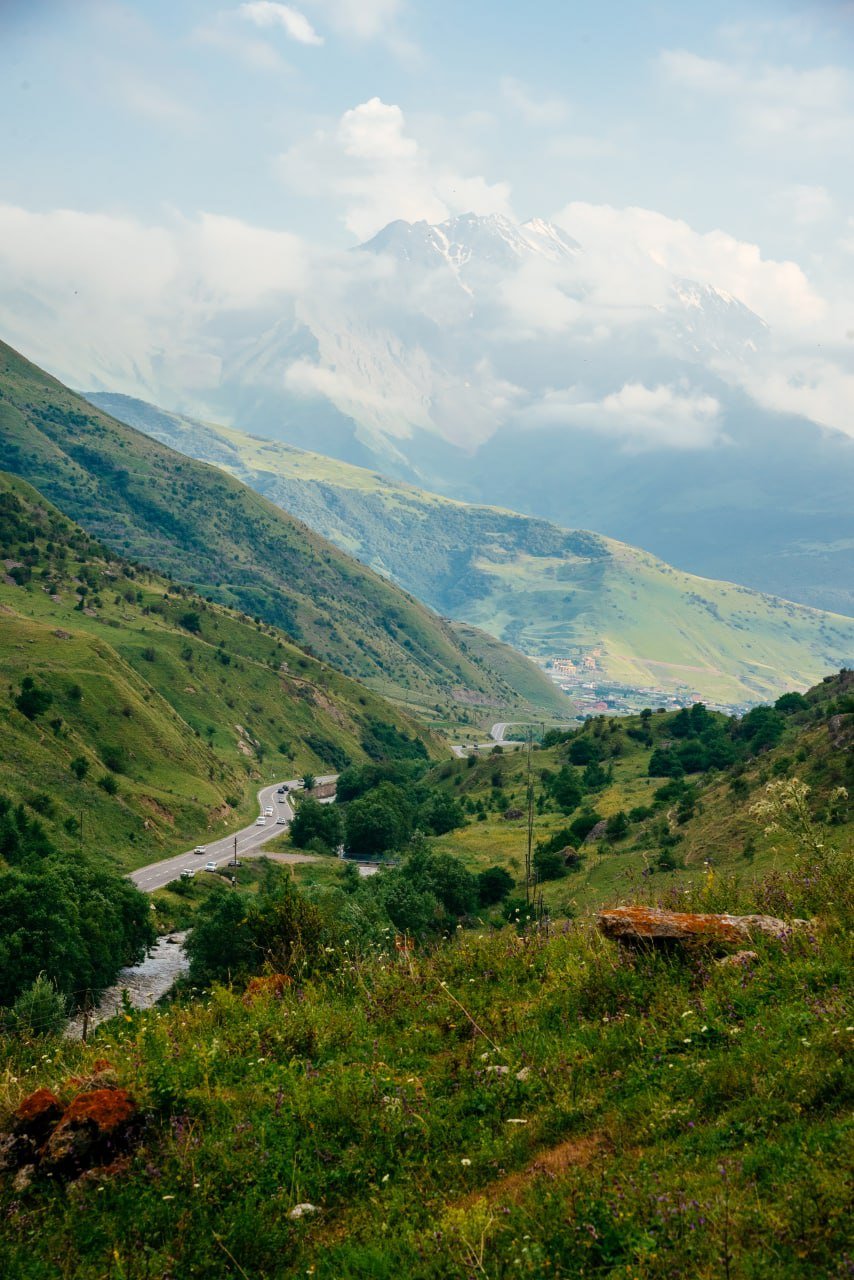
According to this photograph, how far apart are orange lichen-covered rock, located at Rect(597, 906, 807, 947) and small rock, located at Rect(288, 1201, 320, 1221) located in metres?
6.10

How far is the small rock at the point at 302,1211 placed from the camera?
9375 mm

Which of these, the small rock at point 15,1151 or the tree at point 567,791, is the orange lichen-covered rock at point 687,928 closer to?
the small rock at point 15,1151

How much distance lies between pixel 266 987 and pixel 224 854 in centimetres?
11854

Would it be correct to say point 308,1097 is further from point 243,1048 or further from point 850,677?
point 850,677

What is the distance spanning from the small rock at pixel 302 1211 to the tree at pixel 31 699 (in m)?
123

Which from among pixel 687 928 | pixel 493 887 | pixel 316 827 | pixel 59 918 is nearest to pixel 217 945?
pixel 59 918

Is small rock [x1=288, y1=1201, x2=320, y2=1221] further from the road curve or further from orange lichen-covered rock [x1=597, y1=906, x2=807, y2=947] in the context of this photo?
the road curve

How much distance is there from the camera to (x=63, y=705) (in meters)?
131

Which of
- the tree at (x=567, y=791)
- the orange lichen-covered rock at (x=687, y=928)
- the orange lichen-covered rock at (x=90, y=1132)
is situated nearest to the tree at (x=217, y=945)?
the orange lichen-covered rock at (x=687, y=928)

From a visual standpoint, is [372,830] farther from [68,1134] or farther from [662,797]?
[68,1134]

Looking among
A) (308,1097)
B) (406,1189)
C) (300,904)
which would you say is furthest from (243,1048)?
(300,904)

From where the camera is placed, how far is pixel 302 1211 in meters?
9.45

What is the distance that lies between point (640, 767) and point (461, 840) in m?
35.6

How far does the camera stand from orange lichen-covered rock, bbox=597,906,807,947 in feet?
42.5
